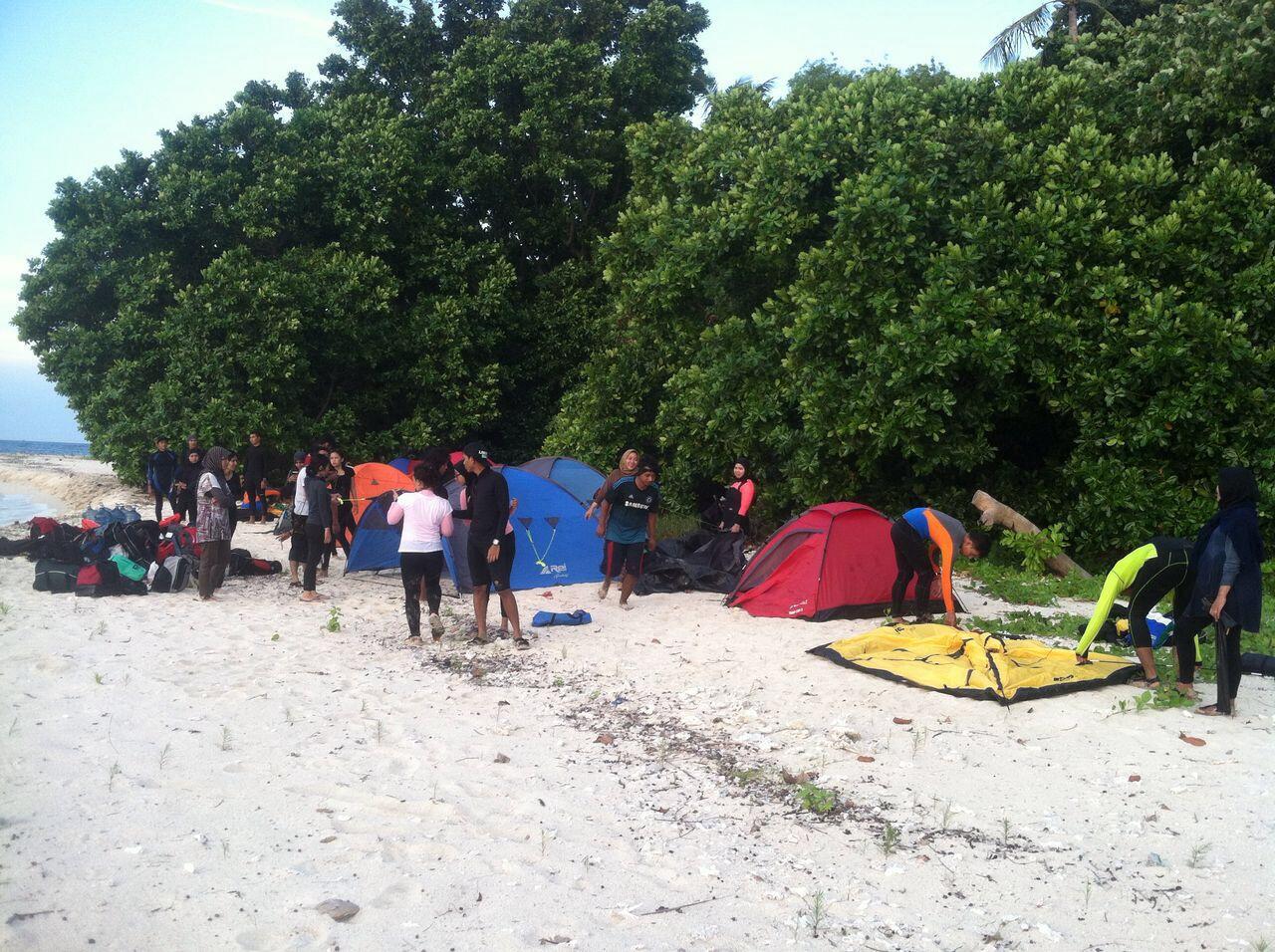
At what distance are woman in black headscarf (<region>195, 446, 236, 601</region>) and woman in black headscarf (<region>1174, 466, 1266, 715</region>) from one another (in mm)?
9303

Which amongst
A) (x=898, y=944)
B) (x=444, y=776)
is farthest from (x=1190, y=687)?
(x=444, y=776)

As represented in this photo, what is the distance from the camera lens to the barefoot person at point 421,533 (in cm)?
923

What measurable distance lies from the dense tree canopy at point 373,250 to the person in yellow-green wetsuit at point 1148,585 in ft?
54.5

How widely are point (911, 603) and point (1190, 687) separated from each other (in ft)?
11.4

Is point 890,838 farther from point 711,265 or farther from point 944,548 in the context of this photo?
point 711,265

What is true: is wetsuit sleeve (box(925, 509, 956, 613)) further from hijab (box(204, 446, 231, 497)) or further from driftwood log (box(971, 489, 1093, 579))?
hijab (box(204, 446, 231, 497))

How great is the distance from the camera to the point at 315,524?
36.9 ft

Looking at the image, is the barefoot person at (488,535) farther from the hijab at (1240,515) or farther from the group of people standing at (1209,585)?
the hijab at (1240,515)

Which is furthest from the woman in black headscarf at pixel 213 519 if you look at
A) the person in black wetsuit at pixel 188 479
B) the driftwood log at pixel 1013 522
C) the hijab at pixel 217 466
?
the driftwood log at pixel 1013 522

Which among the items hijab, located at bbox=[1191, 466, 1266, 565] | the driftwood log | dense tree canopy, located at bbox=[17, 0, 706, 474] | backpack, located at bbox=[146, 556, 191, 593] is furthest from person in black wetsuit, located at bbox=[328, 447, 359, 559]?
hijab, located at bbox=[1191, 466, 1266, 565]

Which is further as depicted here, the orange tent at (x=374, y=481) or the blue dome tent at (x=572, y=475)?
the blue dome tent at (x=572, y=475)

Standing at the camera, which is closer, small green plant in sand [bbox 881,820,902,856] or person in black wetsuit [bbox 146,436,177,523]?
small green plant in sand [bbox 881,820,902,856]

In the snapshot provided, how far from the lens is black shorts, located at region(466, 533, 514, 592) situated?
9.06m

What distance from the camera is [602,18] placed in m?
24.6
